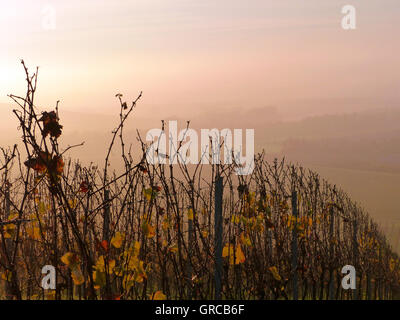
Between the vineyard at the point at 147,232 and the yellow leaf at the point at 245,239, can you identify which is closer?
the vineyard at the point at 147,232

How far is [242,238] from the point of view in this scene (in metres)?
4.71

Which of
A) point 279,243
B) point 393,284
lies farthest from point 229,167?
point 393,284

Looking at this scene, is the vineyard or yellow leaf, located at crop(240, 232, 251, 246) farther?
yellow leaf, located at crop(240, 232, 251, 246)

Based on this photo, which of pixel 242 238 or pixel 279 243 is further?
pixel 279 243
